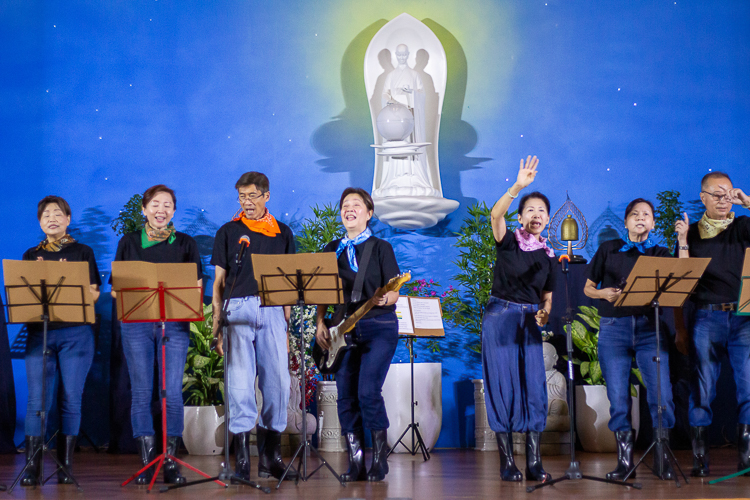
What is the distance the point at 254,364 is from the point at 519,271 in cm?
151

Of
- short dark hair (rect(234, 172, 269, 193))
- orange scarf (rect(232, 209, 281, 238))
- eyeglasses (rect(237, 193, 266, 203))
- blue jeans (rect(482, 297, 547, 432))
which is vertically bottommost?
blue jeans (rect(482, 297, 547, 432))

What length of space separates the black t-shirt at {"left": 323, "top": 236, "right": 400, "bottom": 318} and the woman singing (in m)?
0.59

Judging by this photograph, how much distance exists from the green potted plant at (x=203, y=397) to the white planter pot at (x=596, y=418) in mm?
2840

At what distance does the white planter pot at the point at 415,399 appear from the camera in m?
5.80

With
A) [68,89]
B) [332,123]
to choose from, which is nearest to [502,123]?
[332,123]

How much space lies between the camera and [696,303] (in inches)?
171

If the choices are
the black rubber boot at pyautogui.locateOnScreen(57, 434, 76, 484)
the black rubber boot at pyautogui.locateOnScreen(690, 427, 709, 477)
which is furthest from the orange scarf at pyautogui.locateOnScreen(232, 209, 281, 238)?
the black rubber boot at pyautogui.locateOnScreen(690, 427, 709, 477)

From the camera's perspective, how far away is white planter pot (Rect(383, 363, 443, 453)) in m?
5.80

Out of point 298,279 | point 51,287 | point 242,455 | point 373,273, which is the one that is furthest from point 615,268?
point 51,287

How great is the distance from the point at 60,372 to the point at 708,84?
6061mm

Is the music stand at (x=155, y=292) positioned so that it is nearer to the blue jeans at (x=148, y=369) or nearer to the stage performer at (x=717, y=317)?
the blue jeans at (x=148, y=369)

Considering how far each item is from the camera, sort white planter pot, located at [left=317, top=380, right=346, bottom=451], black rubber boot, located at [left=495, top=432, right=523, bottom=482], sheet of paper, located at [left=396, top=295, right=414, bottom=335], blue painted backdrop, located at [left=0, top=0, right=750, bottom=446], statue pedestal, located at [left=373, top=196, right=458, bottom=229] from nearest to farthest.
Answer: black rubber boot, located at [left=495, top=432, right=523, bottom=482] → sheet of paper, located at [left=396, top=295, right=414, bottom=335] → white planter pot, located at [left=317, top=380, right=346, bottom=451] → statue pedestal, located at [left=373, top=196, right=458, bottom=229] → blue painted backdrop, located at [left=0, top=0, right=750, bottom=446]

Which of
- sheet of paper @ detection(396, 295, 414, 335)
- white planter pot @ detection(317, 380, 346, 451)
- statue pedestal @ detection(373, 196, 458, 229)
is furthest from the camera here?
statue pedestal @ detection(373, 196, 458, 229)

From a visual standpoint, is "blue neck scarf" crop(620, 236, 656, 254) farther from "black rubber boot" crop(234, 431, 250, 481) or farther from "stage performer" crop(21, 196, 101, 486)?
"stage performer" crop(21, 196, 101, 486)
